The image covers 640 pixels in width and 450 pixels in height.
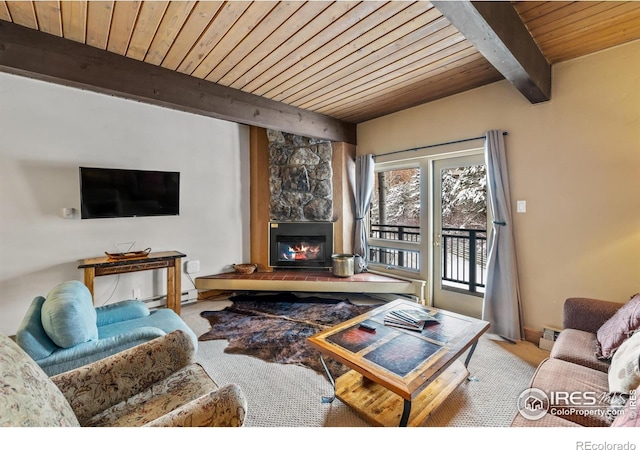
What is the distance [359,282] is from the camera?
143 inches

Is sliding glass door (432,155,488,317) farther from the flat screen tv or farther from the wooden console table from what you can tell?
the flat screen tv

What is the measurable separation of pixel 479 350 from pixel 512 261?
3.03 ft

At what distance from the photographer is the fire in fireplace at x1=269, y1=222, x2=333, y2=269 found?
4141 mm

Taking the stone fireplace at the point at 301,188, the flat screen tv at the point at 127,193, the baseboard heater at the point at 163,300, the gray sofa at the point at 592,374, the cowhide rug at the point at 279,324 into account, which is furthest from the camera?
the stone fireplace at the point at 301,188

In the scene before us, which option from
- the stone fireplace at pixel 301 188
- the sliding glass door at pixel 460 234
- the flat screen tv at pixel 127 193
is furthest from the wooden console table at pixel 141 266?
the sliding glass door at pixel 460 234

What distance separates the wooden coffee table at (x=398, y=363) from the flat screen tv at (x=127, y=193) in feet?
8.78

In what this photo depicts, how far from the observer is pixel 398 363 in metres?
1.51

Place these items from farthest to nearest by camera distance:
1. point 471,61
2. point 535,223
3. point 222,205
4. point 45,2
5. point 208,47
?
point 222,205
point 535,223
point 471,61
point 208,47
point 45,2

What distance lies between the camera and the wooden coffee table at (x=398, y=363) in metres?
1.43

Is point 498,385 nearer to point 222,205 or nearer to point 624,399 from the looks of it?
point 624,399

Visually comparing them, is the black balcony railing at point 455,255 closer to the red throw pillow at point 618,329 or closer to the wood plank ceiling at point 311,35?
the red throw pillow at point 618,329

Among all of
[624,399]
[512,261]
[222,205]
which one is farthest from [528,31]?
[222,205]

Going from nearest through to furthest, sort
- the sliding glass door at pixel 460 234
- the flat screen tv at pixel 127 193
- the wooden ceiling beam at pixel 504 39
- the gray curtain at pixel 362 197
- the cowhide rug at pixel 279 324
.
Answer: the wooden ceiling beam at pixel 504 39 < the cowhide rug at pixel 279 324 < the flat screen tv at pixel 127 193 < the sliding glass door at pixel 460 234 < the gray curtain at pixel 362 197

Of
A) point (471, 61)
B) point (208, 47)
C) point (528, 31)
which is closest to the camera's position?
point (528, 31)
